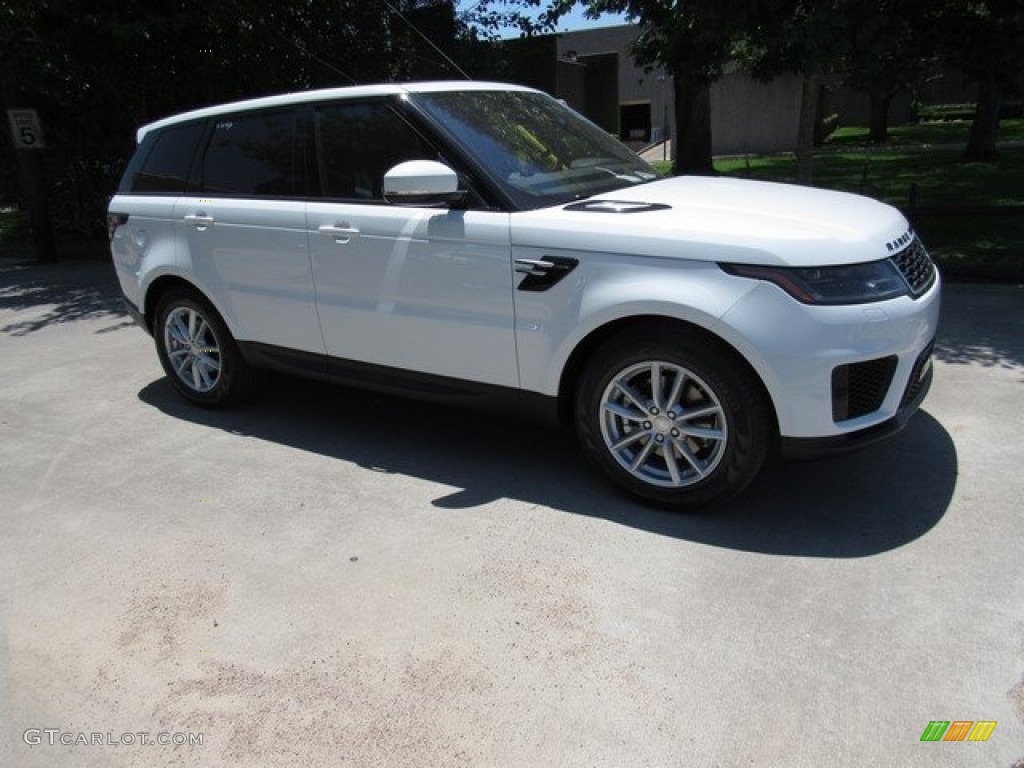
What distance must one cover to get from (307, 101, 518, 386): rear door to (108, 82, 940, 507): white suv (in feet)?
0.04

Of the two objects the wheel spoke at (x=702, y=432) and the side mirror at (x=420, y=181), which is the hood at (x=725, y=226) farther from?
the wheel spoke at (x=702, y=432)

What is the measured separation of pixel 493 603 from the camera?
10.4 ft

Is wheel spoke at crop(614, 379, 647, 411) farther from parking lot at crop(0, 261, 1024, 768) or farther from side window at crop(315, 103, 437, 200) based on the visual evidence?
side window at crop(315, 103, 437, 200)

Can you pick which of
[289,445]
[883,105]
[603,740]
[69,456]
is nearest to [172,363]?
[69,456]

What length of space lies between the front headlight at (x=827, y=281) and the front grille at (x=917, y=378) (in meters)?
0.38

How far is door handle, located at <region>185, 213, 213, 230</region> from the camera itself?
4.86m

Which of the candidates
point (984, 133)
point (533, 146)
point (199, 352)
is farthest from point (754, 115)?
point (199, 352)

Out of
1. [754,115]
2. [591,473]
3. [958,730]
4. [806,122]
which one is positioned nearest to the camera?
[958,730]

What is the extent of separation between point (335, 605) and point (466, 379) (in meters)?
1.32

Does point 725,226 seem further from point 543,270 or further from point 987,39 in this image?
point 987,39

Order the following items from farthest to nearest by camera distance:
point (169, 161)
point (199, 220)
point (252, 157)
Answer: point (169, 161) → point (199, 220) → point (252, 157)

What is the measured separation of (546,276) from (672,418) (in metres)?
0.84

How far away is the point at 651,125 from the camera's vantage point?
42250mm

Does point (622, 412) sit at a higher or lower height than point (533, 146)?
lower
